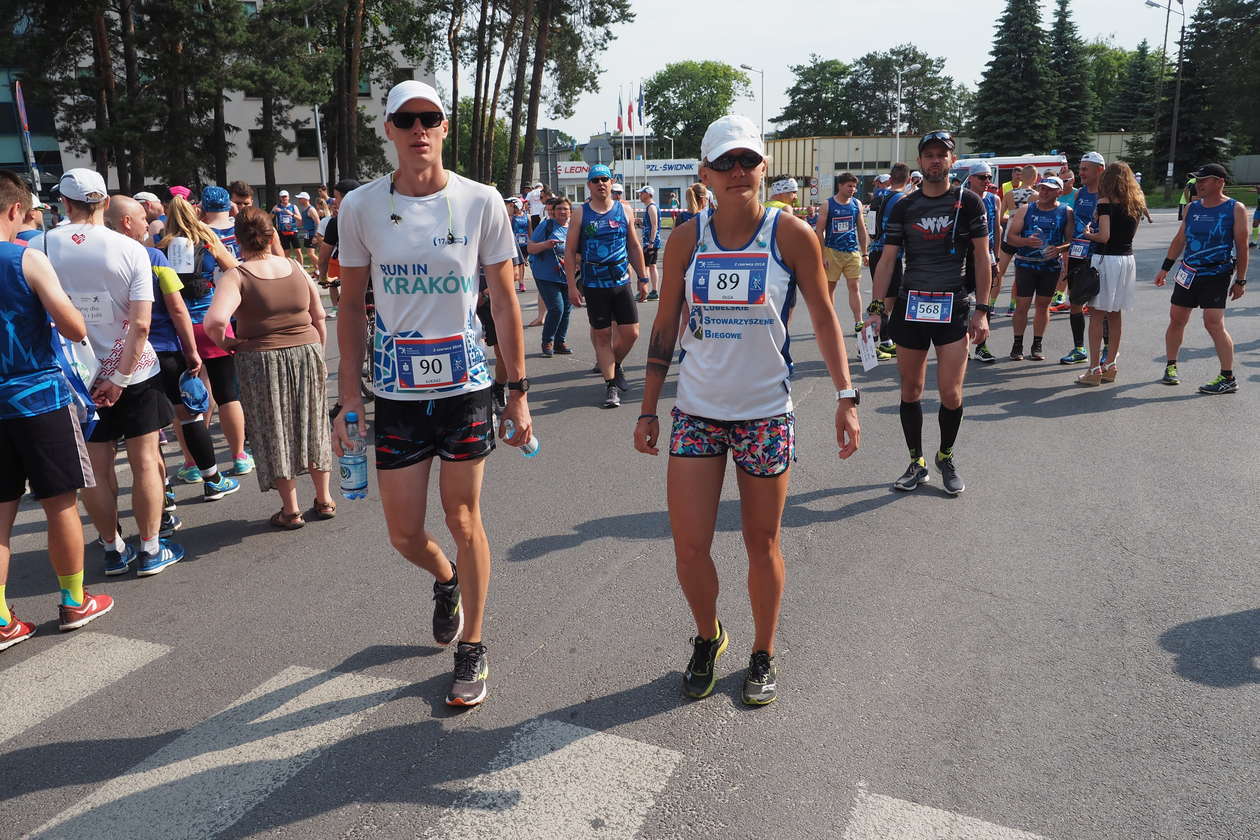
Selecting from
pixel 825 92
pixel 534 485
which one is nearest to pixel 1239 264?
pixel 534 485

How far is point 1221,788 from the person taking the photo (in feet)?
9.19

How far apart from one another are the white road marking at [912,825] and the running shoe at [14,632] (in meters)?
3.77

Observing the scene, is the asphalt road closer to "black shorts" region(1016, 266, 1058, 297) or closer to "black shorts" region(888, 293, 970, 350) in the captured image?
"black shorts" region(888, 293, 970, 350)

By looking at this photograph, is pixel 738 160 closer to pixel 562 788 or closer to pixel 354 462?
pixel 354 462

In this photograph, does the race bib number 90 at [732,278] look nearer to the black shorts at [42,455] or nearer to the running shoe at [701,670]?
the running shoe at [701,670]

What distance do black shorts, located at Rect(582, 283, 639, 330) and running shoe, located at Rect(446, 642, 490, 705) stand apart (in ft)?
17.8

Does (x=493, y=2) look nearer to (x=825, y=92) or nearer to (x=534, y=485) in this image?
(x=534, y=485)

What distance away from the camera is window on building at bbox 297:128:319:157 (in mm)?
52828

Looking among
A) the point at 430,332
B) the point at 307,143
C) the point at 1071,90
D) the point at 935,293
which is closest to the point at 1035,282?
the point at 935,293

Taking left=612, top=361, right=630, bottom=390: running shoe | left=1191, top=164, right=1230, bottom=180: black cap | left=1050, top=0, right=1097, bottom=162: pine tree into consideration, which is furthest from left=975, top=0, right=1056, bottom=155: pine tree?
left=612, top=361, right=630, bottom=390: running shoe

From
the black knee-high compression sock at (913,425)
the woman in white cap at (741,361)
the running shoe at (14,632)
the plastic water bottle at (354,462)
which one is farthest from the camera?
the black knee-high compression sock at (913,425)

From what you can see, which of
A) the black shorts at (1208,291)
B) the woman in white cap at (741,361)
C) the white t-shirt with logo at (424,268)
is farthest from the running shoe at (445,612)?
the black shorts at (1208,291)

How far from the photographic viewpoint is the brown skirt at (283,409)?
528cm

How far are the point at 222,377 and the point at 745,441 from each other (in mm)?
4415
